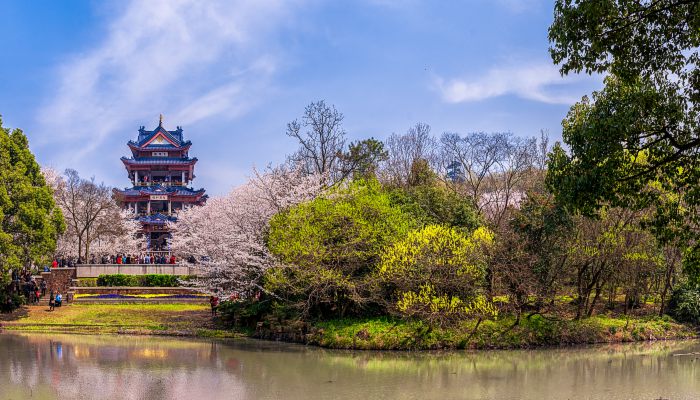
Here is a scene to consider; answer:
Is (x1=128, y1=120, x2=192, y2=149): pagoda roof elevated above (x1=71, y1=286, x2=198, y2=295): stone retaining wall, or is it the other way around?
(x1=128, y1=120, x2=192, y2=149): pagoda roof

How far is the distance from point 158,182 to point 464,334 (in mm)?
54673

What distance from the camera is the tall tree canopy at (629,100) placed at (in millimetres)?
13195

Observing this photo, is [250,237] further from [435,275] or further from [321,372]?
[321,372]

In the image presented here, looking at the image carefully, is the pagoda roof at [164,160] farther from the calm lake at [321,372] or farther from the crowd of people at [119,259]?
the calm lake at [321,372]

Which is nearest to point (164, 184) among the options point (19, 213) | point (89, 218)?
point (89, 218)

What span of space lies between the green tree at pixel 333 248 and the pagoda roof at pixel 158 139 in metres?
50.6

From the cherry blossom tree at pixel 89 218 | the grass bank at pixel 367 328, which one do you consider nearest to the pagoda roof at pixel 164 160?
the cherry blossom tree at pixel 89 218

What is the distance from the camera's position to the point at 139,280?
4425cm

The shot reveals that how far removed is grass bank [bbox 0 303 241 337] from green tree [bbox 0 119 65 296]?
2432 mm

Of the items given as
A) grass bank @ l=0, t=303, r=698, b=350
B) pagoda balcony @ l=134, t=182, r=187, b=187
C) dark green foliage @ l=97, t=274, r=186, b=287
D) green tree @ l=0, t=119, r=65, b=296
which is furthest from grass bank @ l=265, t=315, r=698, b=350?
pagoda balcony @ l=134, t=182, r=187, b=187

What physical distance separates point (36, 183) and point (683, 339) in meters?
33.8

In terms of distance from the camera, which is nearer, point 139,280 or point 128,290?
point 128,290

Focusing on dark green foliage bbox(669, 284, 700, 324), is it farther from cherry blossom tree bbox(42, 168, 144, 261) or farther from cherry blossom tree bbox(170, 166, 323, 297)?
cherry blossom tree bbox(42, 168, 144, 261)

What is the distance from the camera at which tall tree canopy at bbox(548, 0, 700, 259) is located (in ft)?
43.3
